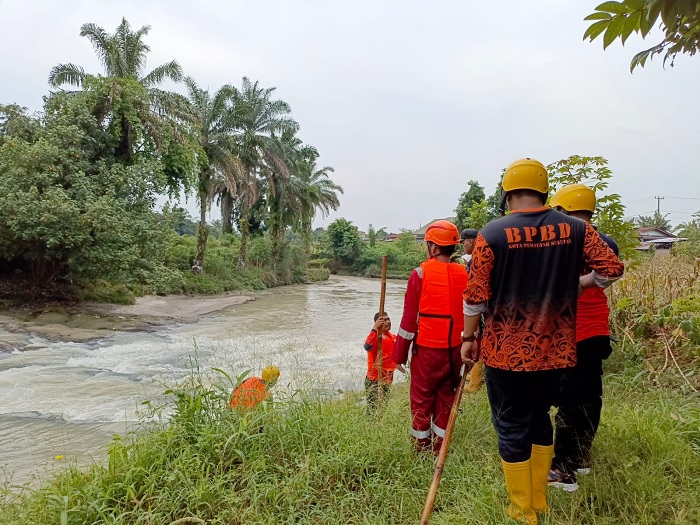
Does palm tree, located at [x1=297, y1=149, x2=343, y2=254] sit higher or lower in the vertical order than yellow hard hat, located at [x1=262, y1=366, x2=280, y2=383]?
higher

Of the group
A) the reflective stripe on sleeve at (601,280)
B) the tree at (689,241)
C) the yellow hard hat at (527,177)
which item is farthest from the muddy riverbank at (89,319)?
the tree at (689,241)

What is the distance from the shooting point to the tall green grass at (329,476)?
2402 mm

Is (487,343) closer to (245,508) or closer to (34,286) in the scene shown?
(245,508)

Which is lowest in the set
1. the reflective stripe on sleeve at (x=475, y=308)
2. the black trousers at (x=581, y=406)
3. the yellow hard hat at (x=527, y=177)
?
the black trousers at (x=581, y=406)

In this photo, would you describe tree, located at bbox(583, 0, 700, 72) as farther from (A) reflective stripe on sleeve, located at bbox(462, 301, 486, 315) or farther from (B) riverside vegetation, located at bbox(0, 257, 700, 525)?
(B) riverside vegetation, located at bbox(0, 257, 700, 525)

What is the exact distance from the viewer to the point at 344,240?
145ft

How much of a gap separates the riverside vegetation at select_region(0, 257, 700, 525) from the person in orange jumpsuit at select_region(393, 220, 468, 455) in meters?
0.17

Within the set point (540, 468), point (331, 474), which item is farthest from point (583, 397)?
point (331, 474)

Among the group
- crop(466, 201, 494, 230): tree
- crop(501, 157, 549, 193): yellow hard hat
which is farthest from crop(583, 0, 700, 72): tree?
crop(466, 201, 494, 230): tree

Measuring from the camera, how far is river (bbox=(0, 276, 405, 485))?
4.84m

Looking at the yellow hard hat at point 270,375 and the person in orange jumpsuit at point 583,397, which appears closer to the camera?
the person in orange jumpsuit at point 583,397

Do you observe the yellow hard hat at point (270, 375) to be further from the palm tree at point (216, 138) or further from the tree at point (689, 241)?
the palm tree at point (216, 138)

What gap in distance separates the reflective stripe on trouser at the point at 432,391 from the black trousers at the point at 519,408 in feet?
2.64

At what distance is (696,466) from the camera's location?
8.56ft
